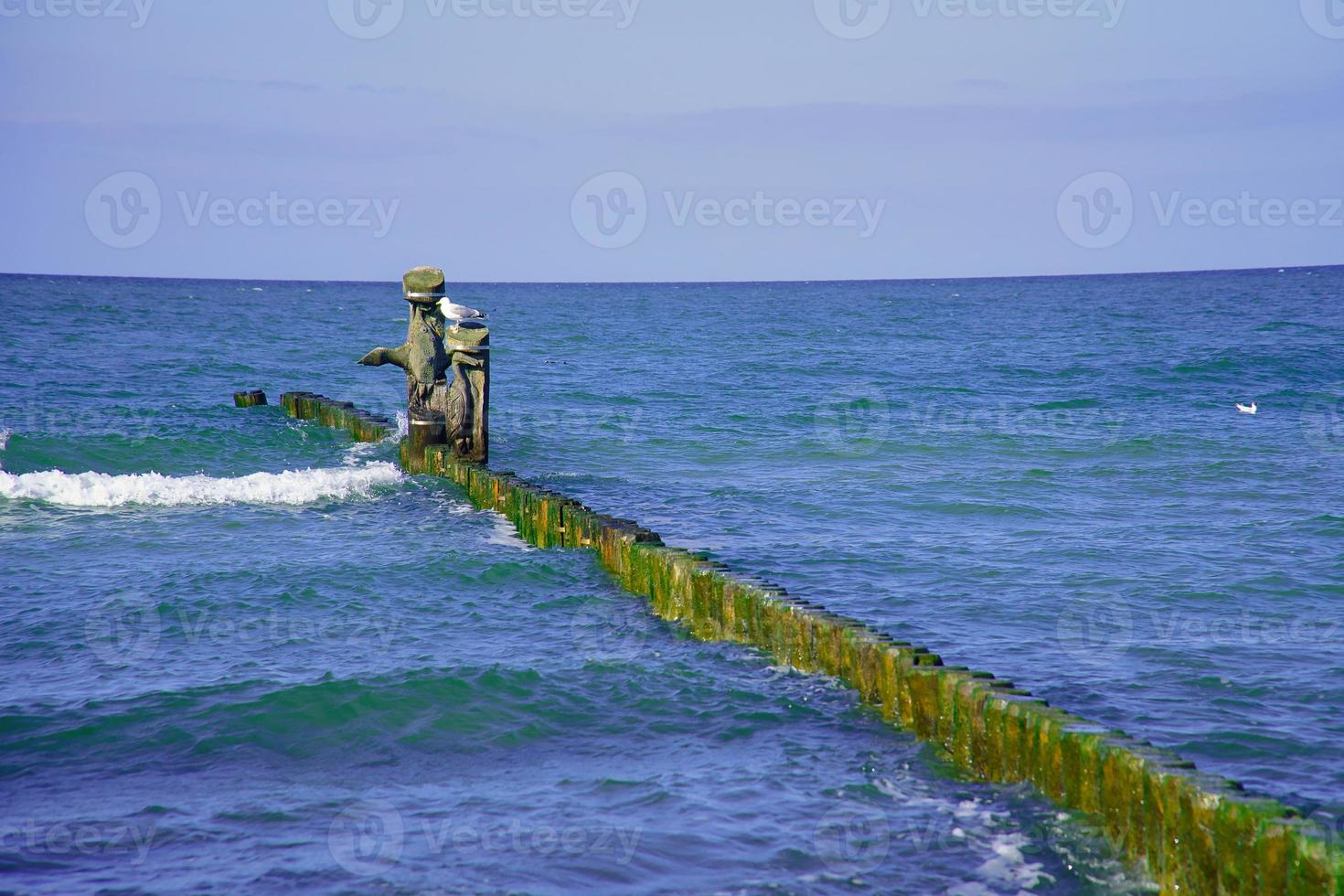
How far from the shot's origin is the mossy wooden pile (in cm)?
1739

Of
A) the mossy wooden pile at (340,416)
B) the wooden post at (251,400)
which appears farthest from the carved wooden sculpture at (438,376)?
the wooden post at (251,400)

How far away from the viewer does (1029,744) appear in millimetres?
5906

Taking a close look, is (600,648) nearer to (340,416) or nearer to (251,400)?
(340,416)

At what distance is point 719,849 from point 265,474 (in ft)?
34.3

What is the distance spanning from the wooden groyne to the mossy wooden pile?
8.25 metres

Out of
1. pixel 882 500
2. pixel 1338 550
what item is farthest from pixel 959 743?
pixel 882 500

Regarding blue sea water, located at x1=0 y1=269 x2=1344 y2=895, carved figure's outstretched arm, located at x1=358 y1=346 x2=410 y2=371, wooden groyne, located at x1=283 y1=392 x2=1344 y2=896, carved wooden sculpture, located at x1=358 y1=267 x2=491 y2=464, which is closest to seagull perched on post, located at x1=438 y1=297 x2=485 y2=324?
carved wooden sculpture, located at x1=358 y1=267 x2=491 y2=464

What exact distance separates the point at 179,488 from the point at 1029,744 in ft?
35.6

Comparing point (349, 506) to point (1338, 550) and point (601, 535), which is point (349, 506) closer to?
point (601, 535)

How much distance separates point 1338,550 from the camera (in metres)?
11.7

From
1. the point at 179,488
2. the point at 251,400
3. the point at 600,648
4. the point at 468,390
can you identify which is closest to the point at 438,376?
the point at 468,390

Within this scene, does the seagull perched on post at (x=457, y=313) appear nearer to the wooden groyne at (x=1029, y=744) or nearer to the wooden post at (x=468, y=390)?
the wooden post at (x=468, y=390)

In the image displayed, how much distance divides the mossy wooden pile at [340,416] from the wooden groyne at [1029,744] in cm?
825

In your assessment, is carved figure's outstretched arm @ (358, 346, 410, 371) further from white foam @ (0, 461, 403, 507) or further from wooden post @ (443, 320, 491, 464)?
white foam @ (0, 461, 403, 507)
